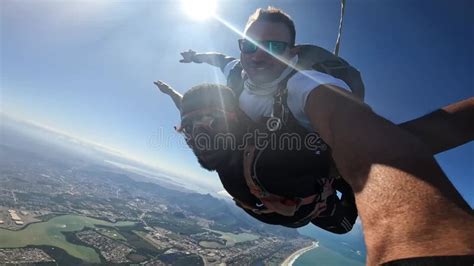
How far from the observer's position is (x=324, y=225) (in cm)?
371

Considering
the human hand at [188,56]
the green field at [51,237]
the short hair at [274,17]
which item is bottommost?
the green field at [51,237]

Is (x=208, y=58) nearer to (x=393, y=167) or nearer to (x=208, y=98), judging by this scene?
(x=208, y=98)

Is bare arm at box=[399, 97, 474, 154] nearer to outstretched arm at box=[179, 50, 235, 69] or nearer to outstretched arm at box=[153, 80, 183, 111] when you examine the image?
outstretched arm at box=[153, 80, 183, 111]

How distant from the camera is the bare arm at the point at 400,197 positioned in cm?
57

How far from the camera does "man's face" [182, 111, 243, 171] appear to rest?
251 centimetres

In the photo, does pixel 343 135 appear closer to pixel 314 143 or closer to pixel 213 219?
pixel 314 143

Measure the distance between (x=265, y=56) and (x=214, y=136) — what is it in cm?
82

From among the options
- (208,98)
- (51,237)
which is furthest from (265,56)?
(51,237)

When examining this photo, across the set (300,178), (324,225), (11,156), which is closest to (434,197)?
(300,178)

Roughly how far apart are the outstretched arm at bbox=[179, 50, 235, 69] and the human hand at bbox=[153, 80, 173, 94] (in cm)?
87

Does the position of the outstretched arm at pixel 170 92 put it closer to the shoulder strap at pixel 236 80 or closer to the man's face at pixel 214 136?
the shoulder strap at pixel 236 80

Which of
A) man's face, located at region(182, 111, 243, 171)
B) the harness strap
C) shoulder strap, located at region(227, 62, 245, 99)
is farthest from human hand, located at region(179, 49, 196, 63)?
the harness strap

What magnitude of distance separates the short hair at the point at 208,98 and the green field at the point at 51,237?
37.1 meters

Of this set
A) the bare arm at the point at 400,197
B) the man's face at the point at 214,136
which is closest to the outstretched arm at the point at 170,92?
the man's face at the point at 214,136
